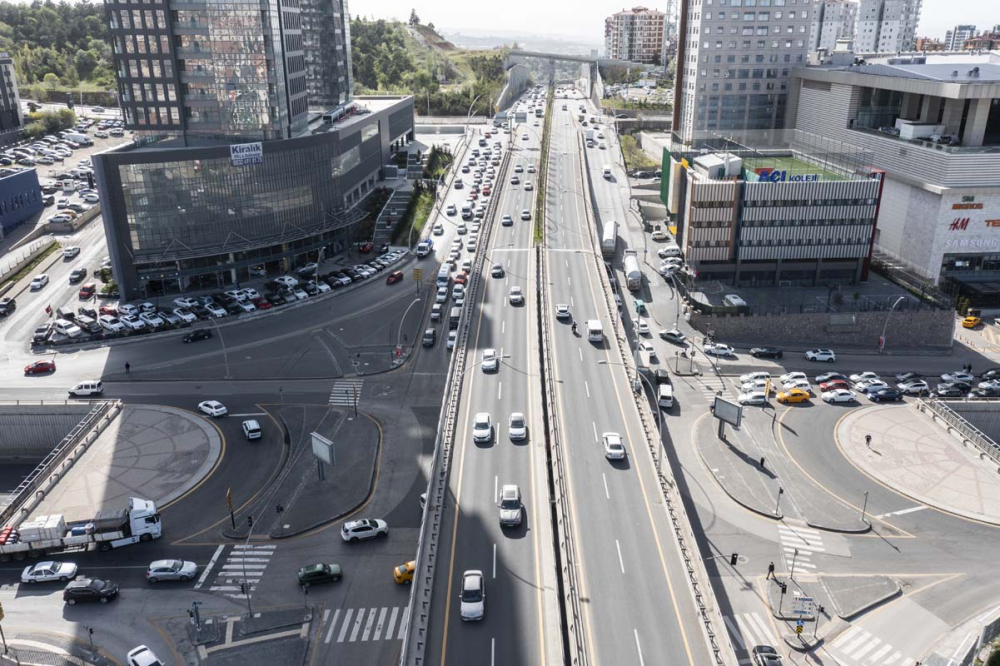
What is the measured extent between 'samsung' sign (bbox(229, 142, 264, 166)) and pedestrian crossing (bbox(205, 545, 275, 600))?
57.1 metres

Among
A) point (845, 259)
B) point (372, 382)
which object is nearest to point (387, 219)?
point (372, 382)

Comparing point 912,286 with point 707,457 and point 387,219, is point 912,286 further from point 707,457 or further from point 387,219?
point 387,219

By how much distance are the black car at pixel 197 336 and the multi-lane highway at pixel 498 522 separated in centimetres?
3236

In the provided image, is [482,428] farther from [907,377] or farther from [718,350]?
[907,377]

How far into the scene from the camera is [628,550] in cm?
4219

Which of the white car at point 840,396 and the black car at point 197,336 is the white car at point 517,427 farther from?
the black car at point 197,336

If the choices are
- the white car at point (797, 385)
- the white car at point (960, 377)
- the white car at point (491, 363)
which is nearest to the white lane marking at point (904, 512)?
the white car at point (797, 385)

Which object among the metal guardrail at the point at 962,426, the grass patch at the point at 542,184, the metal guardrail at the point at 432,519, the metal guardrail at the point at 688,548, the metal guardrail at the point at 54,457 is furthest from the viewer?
the grass patch at the point at 542,184

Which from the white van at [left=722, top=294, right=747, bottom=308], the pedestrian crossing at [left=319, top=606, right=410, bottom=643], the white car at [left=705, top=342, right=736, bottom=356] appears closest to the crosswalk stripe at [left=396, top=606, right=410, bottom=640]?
the pedestrian crossing at [left=319, top=606, right=410, bottom=643]

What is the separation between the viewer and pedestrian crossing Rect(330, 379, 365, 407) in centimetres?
7356

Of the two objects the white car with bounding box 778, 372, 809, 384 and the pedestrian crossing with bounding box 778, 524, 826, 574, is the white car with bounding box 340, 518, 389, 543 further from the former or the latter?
the white car with bounding box 778, 372, 809, 384

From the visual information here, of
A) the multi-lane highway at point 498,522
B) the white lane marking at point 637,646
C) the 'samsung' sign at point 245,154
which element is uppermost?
the 'samsung' sign at point 245,154

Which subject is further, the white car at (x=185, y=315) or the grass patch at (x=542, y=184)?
the grass patch at (x=542, y=184)

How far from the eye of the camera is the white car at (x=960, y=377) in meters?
78.0
